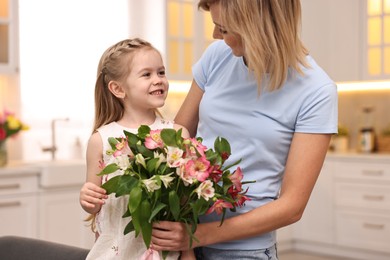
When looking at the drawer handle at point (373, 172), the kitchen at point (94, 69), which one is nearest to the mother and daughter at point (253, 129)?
the kitchen at point (94, 69)

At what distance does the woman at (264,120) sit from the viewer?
183cm

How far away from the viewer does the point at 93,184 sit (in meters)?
1.88

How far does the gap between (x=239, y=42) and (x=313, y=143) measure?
323 millimetres

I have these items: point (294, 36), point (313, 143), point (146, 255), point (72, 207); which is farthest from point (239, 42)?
point (72, 207)

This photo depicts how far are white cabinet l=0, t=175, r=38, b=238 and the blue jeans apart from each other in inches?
111

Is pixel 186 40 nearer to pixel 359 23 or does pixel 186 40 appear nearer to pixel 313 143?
pixel 359 23

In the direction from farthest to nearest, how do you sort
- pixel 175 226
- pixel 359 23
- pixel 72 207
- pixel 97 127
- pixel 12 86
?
1. pixel 359 23
2. pixel 12 86
3. pixel 72 207
4. pixel 97 127
5. pixel 175 226

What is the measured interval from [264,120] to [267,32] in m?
0.24

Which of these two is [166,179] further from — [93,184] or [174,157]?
[93,184]

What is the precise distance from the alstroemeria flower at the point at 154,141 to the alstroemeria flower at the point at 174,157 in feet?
0.09

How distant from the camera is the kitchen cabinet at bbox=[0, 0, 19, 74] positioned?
499 centimetres

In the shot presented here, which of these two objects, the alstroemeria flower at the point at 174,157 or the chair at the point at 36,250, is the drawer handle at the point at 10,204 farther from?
the alstroemeria flower at the point at 174,157

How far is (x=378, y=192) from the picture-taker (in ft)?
19.0

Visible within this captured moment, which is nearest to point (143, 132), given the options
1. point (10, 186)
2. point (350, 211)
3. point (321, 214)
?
point (10, 186)
